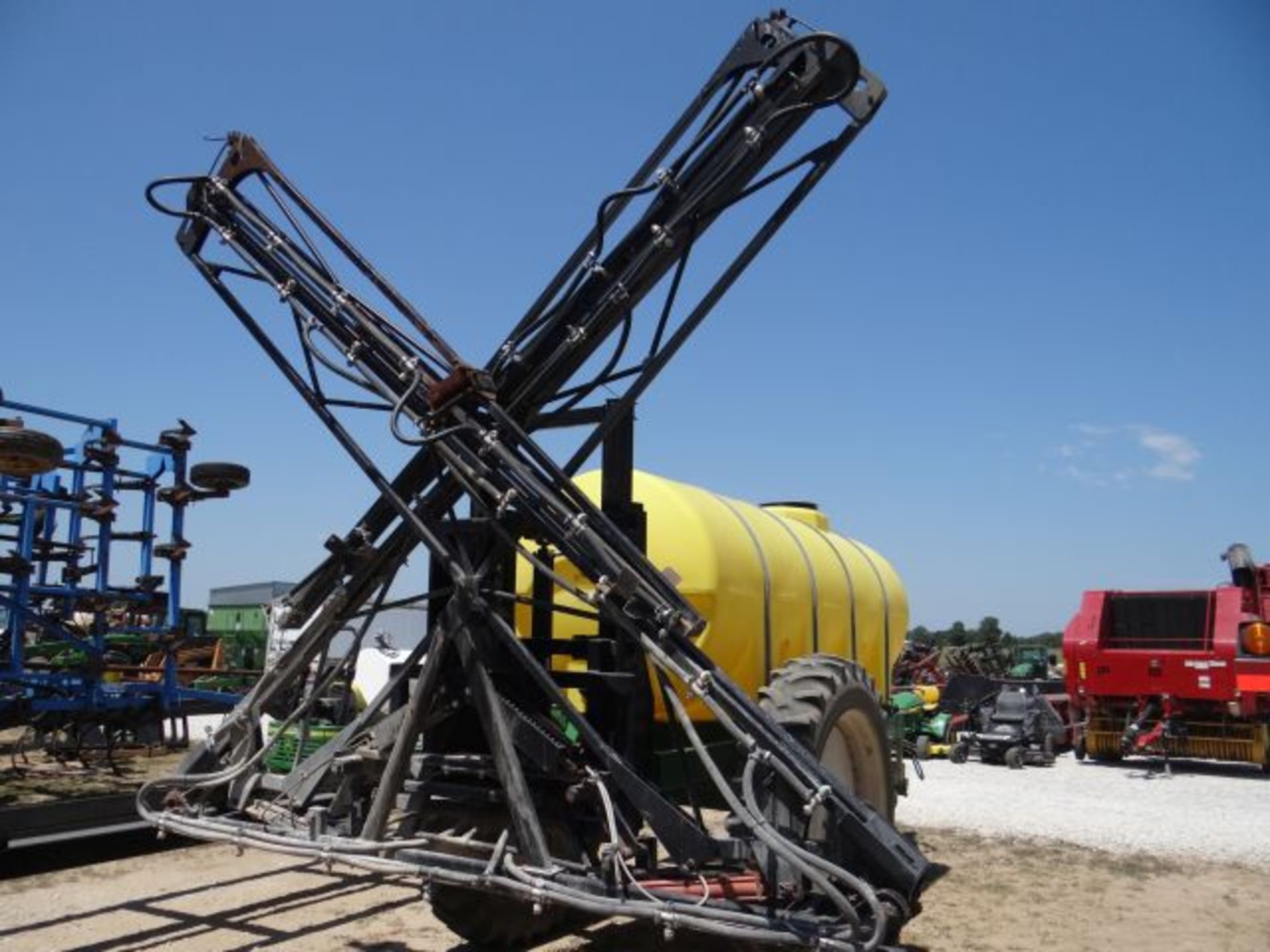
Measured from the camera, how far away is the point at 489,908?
561cm

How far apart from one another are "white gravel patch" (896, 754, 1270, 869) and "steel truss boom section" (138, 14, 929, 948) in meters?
6.38

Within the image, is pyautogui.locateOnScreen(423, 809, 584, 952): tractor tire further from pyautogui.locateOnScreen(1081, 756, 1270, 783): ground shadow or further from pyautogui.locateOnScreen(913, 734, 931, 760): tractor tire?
pyautogui.locateOnScreen(1081, 756, 1270, 783): ground shadow

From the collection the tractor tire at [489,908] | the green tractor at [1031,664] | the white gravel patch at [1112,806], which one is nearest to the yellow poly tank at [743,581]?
the tractor tire at [489,908]

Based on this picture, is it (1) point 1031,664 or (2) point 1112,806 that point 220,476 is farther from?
(1) point 1031,664

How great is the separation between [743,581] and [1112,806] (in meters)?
7.55

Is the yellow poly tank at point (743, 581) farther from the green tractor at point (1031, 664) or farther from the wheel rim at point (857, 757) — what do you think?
the green tractor at point (1031, 664)

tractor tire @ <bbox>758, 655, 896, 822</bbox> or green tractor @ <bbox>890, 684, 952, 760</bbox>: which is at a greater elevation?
tractor tire @ <bbox>758, 655, 896, 822</bbox>

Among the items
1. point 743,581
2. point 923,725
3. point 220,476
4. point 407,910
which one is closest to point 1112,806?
point 923,725

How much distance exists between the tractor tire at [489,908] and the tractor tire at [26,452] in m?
4.98

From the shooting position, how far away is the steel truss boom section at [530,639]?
3.98 metres

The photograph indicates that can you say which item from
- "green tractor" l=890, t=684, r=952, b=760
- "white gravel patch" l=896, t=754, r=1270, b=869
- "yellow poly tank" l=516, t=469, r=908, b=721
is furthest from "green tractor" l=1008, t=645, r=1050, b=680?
"yellow poly tank" l=516, t=469, r=908, b=721

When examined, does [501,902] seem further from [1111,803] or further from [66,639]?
[1111,803]

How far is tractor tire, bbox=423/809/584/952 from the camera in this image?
490 cm

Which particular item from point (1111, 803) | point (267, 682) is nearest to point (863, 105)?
point (267, 682)
